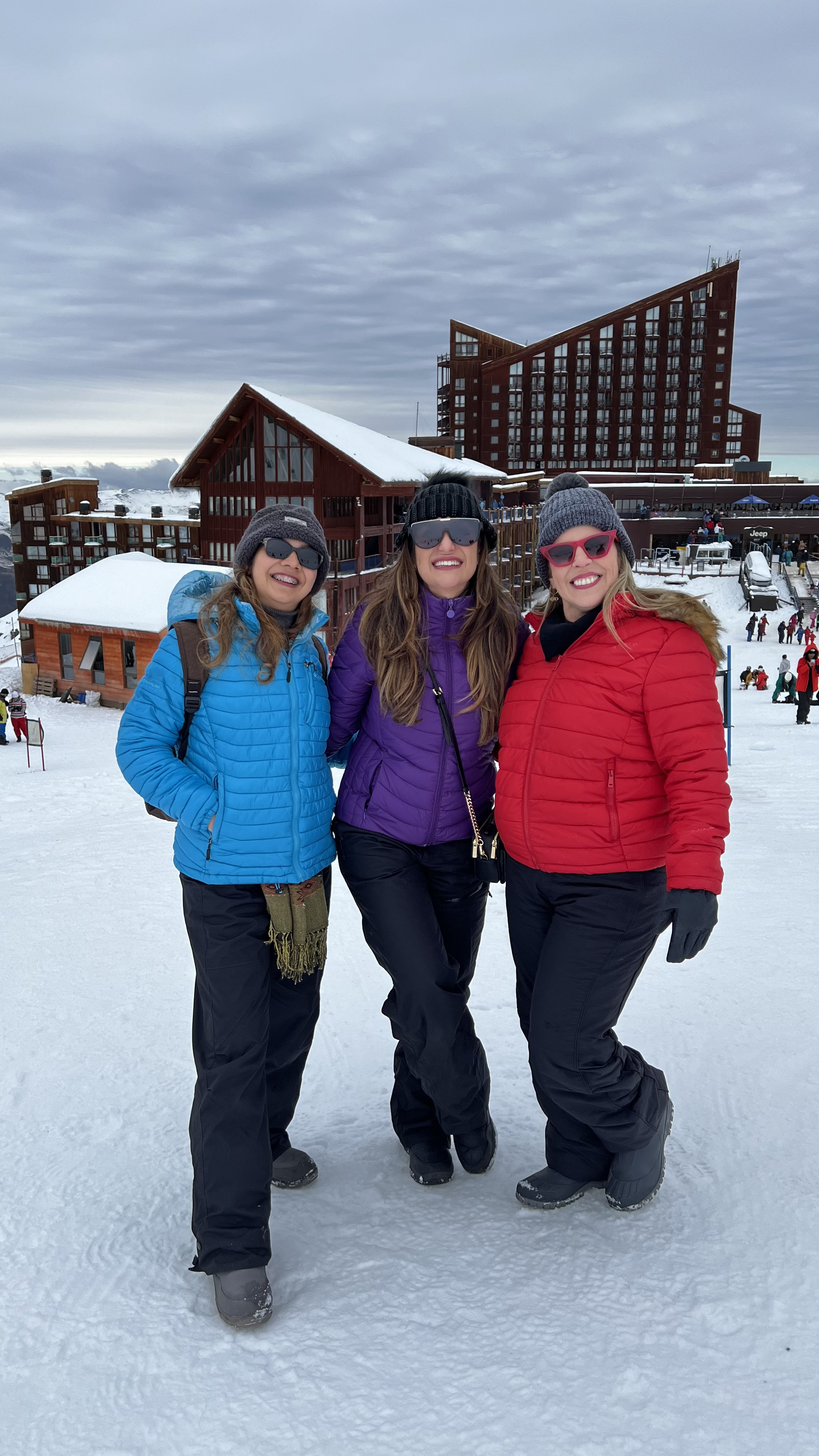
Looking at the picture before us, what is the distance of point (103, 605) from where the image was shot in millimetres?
22906

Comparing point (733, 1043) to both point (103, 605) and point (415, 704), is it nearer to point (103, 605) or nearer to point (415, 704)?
point (415, 704)

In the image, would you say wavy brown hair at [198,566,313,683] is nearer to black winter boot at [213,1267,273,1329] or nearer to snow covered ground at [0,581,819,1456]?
black winter boot at [213,1267,273,1329]

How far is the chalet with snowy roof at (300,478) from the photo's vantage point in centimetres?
2617

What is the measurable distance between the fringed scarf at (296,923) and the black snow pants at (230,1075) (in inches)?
1.6

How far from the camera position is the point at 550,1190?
2699 millimetres

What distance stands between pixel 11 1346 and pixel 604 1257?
4.82 ft

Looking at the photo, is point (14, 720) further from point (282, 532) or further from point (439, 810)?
point (439, 810)

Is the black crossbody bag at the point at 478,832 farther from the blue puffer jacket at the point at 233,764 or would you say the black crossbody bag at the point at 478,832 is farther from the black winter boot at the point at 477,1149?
the black winter boot at the point at 477,1149

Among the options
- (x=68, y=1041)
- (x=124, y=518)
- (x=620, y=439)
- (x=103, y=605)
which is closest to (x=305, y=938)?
(x=68, y=1041)

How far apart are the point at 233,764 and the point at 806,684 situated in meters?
15.4

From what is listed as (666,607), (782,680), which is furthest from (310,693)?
(782,680)

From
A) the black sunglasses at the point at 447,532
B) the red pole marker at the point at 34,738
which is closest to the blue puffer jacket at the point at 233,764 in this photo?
the black sunglasses at the point at 447,532

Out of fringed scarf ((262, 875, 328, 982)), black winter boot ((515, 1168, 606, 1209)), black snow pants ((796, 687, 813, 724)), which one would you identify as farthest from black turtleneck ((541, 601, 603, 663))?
black snow pants ((796, 687, 813, 724))

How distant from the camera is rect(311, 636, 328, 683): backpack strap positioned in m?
2.74
